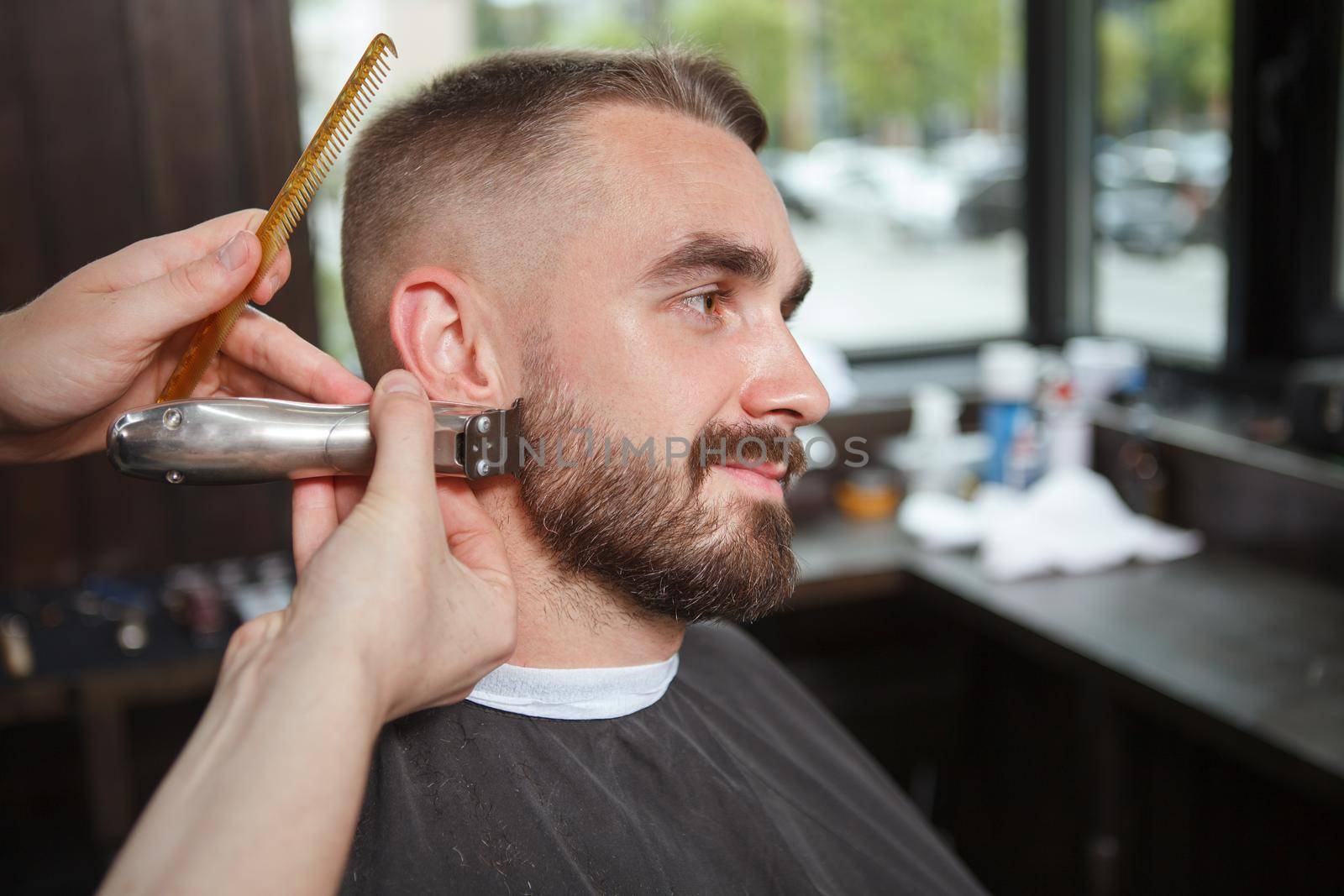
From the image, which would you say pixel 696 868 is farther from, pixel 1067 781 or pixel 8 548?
pixel 8 548

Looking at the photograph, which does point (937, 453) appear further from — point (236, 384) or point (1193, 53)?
point (236, 384)

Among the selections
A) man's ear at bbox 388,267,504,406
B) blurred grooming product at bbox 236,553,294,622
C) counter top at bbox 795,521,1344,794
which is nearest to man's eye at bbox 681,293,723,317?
man's ear at bbox 388,267,504,406

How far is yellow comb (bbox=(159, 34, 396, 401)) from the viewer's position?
1.01m

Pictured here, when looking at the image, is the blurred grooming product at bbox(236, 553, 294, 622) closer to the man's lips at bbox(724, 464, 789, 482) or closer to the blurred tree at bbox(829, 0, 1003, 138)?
the man's lips at bbox(724, 464, 789, 482)

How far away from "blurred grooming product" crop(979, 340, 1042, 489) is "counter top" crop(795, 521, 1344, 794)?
39 centimetres

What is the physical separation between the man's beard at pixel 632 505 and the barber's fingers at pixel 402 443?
0.30 meters

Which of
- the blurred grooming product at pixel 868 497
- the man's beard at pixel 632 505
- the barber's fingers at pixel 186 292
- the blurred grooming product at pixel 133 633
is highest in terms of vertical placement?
the barber's fingers at pixel 186 292

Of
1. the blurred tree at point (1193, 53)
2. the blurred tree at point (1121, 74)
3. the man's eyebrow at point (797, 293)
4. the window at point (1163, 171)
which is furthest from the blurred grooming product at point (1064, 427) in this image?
the man's eyebrow at point (797, 293)

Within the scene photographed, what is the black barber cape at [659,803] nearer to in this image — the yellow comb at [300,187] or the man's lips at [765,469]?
the man's lips at [765,469]

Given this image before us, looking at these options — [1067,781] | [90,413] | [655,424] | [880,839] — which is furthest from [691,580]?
[1067,781]

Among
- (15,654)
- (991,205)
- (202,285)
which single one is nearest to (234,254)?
(202,285)

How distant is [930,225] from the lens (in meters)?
3.91

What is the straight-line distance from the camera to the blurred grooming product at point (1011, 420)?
3.00 metres

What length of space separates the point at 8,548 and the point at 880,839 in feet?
7.37
